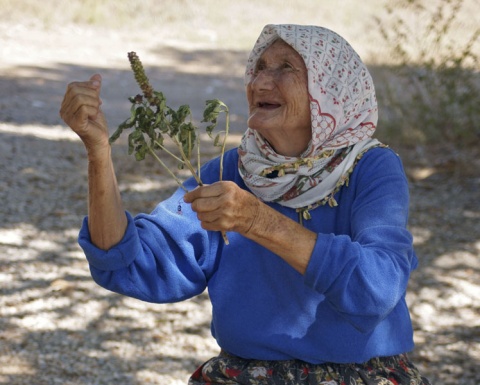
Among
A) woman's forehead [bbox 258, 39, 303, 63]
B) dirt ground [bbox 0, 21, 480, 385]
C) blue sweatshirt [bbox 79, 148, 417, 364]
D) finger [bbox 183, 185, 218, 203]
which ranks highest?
woman's forehead [bbox 258, 39, 303, 63]

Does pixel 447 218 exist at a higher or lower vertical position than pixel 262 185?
lower

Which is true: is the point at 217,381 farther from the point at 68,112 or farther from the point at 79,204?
the point at 79,204

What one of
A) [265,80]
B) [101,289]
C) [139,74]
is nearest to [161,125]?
[139,74]

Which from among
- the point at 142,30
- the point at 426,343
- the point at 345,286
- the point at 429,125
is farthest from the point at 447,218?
the point at 142,30

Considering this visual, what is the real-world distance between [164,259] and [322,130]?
0.58m

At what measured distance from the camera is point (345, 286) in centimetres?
212

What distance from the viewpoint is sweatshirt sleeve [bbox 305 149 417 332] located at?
6.91 ft

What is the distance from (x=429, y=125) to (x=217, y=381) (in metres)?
4.97

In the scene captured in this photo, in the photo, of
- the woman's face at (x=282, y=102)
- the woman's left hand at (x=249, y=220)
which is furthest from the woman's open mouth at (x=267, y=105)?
the woman's left hand at (x=249, y=220)

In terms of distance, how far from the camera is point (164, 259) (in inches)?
98.4

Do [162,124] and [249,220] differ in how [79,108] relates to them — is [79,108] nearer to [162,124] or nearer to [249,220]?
[162,124]

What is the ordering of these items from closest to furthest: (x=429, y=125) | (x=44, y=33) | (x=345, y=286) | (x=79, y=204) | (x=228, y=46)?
(x=345, y=286)
(x=79, y=204)
(x=429, y=125)
(x=44, y=33)
(x=228, y=46)

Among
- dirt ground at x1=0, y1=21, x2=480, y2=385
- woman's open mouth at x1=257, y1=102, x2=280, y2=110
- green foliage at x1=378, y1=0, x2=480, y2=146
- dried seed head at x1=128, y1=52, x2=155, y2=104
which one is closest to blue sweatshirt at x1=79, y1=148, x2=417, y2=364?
woman's open mouth at x1=257, y1=102, x2=280, y2=110

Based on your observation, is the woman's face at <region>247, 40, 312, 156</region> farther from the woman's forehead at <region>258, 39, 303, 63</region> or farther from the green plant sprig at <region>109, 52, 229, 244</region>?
the green plant sprig at <region>109, 52, 229, 244</region>
